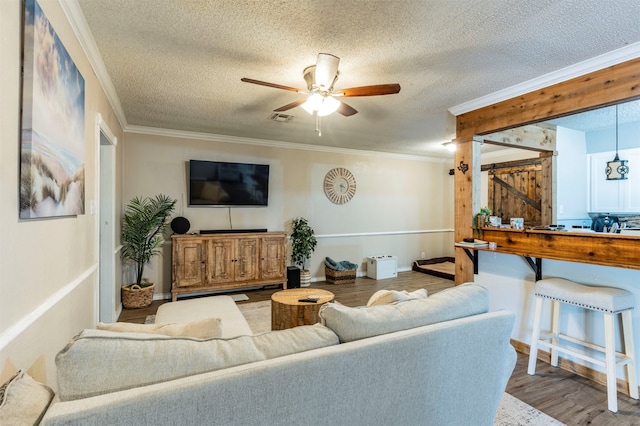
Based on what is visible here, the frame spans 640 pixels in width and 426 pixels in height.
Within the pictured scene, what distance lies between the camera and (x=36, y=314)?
1.33 metres

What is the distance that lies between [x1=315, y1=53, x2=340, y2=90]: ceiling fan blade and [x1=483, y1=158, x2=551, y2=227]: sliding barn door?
425 cm

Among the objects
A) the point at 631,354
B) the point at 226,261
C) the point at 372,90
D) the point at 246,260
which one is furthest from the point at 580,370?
the point at 226,261

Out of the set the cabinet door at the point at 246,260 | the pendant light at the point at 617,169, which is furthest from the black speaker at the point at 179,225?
the pendant light at the point at 617,169

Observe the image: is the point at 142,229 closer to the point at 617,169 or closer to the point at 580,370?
the point at 580,370

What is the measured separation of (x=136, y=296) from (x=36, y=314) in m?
2.96

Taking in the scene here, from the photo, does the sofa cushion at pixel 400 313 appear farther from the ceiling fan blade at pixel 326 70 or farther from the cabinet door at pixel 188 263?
the cabinet door at pixel 188 263

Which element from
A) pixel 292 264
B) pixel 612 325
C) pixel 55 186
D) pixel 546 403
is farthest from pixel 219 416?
pixel 292 264

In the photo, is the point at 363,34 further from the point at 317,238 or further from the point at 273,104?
the point at 317,238

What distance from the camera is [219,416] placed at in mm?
892

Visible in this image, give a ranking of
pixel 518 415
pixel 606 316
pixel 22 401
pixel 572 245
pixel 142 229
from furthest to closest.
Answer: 1. pixel 142 229
2. pixel 572 245
3. pixel 606 316
4. pixel 518 415
5. pixel 22 401

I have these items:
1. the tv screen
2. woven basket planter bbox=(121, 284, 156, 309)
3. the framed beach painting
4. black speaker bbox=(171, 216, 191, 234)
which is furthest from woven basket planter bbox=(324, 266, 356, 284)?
the framed beach painting

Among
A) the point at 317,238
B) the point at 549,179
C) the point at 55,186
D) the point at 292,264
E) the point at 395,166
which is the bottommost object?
the point at 292,264

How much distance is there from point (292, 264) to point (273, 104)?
2.90 m

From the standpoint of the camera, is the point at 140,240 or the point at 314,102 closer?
the point at 314,102
